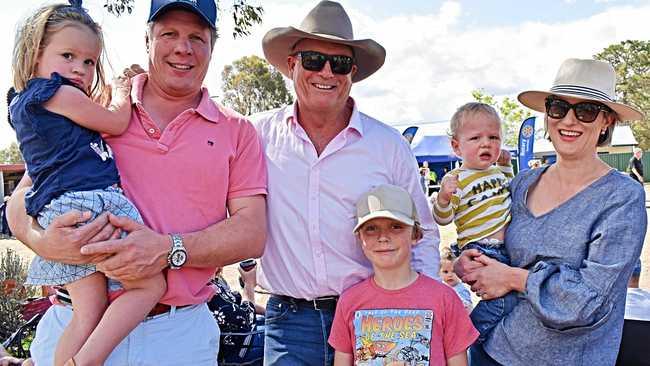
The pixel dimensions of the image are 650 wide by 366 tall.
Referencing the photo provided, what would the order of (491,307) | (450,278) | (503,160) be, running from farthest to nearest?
(450,278), (503,160), (491,307)

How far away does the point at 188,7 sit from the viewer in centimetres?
236

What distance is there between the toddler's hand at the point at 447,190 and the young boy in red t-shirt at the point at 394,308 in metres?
0.37

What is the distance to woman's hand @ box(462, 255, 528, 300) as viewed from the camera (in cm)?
258

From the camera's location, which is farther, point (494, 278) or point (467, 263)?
point (467, 263)

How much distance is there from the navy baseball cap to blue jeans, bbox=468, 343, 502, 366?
1929 mm

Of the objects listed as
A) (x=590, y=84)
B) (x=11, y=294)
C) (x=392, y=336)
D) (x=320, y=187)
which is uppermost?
(x=590, y=84)

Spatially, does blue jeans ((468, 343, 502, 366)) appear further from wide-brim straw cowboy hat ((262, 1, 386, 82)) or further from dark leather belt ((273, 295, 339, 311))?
wide-brim straw cowboy hat ((262, 1, 386, 82))

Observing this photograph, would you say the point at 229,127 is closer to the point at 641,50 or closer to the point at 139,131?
A: the point at 139,131

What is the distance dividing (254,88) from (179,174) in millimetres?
43715

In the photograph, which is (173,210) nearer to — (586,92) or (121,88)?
(121,88)

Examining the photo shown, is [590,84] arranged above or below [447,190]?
above

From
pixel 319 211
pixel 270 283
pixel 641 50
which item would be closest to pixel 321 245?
pixel 319 211

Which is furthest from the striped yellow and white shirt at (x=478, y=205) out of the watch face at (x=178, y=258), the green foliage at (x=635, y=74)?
the green foliage at (x=635, y=74)

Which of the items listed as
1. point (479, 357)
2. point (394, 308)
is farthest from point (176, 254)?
point (479, 357)
